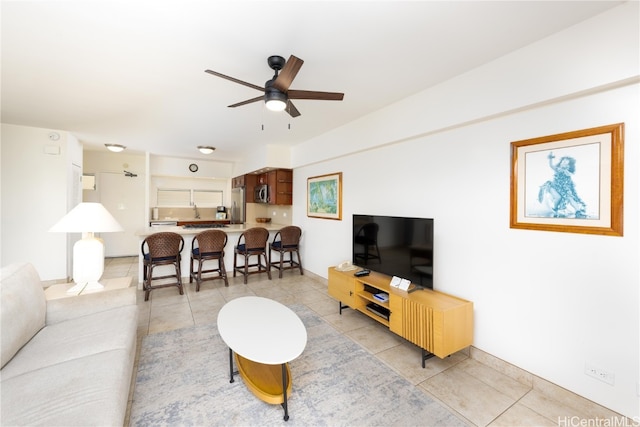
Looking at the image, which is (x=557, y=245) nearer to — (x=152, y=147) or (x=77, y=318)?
(x=77, y=318)

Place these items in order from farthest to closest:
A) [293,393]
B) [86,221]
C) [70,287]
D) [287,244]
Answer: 1. [287,244]
2. [70,287]
3. [86,221]
4. [293,393]

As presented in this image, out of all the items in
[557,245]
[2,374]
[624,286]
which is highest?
[557,245]

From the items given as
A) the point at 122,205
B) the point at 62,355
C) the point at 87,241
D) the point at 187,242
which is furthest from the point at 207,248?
the point at 122,205

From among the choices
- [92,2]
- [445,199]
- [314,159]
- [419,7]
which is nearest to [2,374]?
[92,2]

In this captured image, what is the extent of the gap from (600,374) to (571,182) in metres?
1.26

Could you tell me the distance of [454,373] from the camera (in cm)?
222

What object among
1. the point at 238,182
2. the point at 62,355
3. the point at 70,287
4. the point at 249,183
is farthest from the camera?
the point at 238,182

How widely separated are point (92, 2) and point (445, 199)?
3004 mm

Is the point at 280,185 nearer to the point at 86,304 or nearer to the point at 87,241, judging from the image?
the point at 87,241

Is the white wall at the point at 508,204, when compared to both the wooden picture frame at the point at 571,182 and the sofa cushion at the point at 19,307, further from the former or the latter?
the sofa cushion at the point at 19,307

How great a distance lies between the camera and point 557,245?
1932 mm

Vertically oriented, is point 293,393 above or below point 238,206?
below

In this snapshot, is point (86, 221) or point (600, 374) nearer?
point (600, 374)

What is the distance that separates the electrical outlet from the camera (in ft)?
5.57
